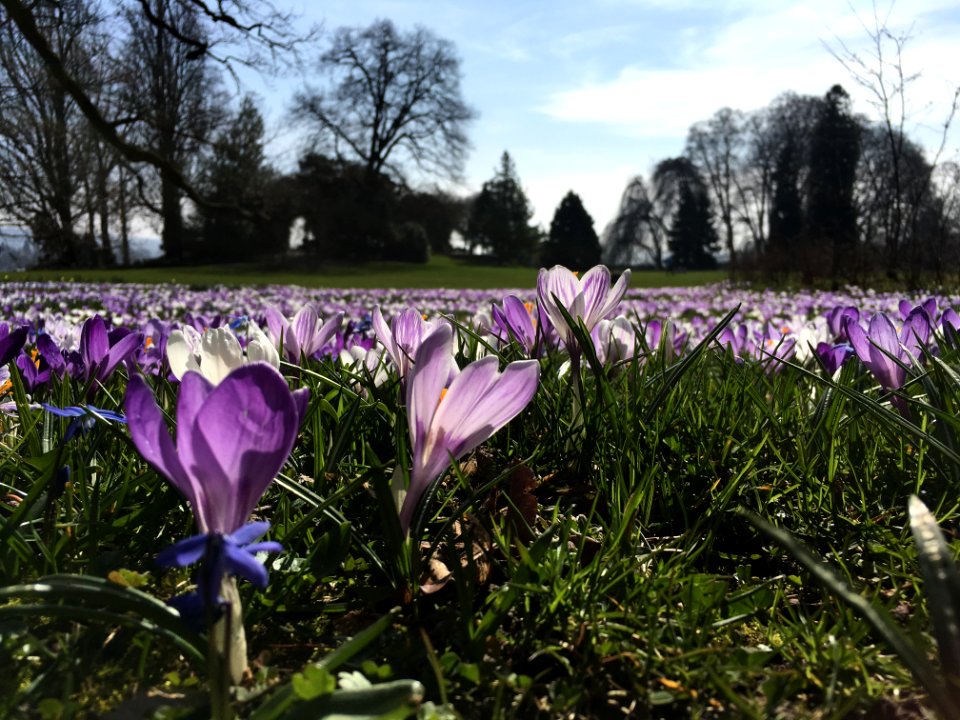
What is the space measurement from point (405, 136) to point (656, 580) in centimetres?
4586

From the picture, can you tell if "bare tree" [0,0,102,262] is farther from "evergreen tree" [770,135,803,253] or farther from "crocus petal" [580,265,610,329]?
"evergreen tree" [770,135,803,253]

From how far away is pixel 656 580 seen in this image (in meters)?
1.14

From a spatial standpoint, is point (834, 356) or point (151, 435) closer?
point (151, 435)

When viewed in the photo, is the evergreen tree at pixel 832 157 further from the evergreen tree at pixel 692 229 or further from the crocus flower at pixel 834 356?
the crocus flower at pixel 834 356

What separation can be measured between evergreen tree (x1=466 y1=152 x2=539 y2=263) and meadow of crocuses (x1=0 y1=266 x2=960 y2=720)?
65588mm

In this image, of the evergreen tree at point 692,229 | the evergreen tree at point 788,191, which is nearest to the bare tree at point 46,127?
the evergreen tree at point 788,191

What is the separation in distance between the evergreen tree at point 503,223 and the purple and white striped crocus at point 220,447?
218ft

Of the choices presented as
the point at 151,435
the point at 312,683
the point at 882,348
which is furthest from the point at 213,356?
the point at 882,348

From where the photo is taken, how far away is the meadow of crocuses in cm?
79

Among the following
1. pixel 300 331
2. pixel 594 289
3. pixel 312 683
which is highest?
pixel 594 289

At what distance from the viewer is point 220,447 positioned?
2.45 ft

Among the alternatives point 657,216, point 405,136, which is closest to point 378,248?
point 405,136

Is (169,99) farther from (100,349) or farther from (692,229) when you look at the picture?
(692,229)

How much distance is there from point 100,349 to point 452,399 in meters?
1.25
